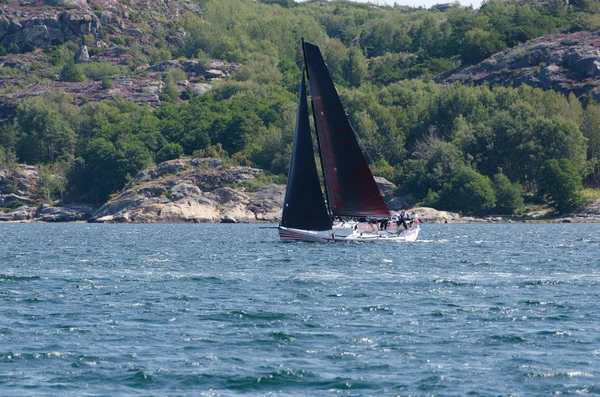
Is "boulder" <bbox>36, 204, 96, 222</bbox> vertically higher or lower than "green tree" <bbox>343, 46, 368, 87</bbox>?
lower

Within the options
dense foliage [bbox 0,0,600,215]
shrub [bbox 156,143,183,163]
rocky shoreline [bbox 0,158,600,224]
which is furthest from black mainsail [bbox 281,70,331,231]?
shrub [bbox 156,143,183,163]

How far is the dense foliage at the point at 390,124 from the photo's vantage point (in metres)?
118

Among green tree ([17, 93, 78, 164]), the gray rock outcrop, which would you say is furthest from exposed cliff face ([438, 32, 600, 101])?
the gray rock outcrop

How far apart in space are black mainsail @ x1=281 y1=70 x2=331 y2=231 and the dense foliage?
54.8m

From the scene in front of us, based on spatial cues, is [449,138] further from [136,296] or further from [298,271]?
[136,296]

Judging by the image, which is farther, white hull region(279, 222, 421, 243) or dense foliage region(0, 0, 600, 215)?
dense foliage region(0, 0, 600, 215)

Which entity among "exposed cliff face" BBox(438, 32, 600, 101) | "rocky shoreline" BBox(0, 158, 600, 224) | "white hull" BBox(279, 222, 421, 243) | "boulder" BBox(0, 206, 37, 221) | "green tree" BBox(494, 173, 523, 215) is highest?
"exposed cliff face" BBox(438, 32, 600, 101)

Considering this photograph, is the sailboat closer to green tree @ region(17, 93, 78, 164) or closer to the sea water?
the sea water

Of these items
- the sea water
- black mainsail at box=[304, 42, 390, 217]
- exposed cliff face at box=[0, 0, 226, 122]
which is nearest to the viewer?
the sea water

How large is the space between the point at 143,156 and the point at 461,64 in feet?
207

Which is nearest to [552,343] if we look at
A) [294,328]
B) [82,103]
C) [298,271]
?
[294,328]

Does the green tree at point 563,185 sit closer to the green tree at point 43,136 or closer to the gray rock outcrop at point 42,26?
the green tree at point 43,136

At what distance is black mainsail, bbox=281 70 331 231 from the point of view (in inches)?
2320

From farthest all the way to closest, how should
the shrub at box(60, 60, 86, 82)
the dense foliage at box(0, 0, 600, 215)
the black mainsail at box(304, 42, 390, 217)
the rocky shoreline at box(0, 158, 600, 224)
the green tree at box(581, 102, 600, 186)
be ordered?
1. the shrub at box(60, 60, 86, 82)
2. the green tree at box(581, 102, 600, 186)
3. the dense foliage at box(0, 0, 600, 215)
4. the rocky shoreline at box(0, 158, 600, 224)
5. the black mainsail at box(304, 42, 390, 217)
